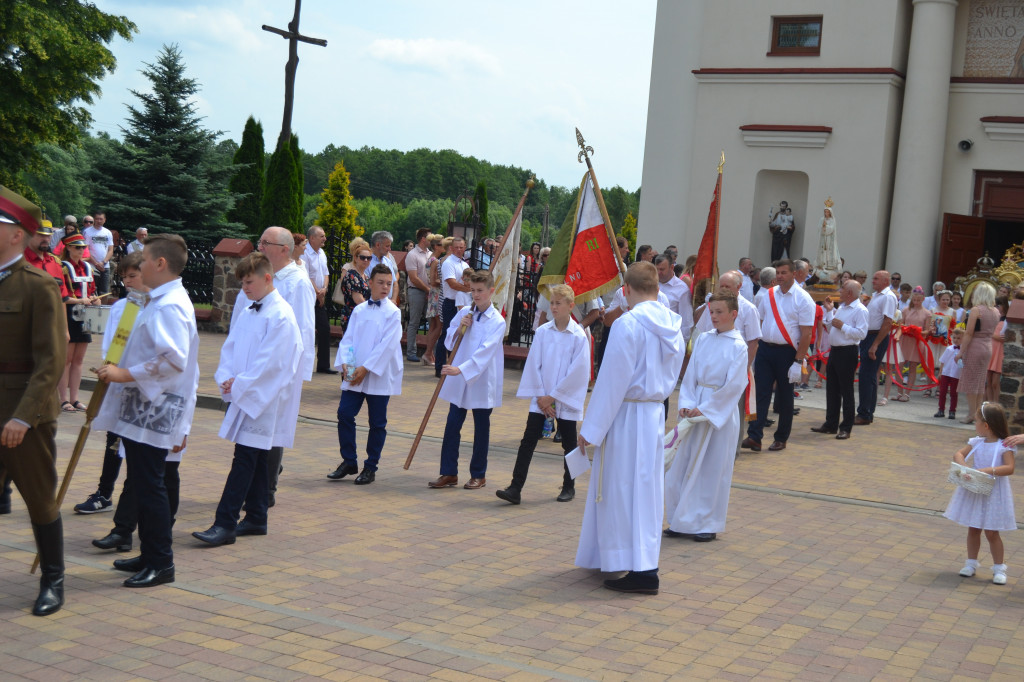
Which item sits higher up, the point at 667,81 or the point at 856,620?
the point at 667,81

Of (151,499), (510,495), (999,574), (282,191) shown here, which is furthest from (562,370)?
(282,191)

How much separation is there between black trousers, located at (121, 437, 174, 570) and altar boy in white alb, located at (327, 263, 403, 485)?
126 inches

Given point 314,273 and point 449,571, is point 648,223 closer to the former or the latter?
point 314,273

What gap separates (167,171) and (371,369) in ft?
81.0

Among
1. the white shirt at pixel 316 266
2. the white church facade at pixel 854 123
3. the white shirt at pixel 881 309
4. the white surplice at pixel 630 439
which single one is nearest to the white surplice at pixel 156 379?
the white surplice at pixel 630 439

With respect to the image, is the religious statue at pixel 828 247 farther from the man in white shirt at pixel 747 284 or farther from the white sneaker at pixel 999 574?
the white sneaker at pixel 999 574

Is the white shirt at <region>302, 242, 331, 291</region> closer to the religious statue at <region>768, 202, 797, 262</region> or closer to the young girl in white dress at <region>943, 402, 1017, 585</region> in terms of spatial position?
the young girl in white dress at <region>943, 402, 1017, 585</region>

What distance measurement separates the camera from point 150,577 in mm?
5926

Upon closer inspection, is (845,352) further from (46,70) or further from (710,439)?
(46,70)

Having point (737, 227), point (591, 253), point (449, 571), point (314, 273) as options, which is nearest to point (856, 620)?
point (449, 571)

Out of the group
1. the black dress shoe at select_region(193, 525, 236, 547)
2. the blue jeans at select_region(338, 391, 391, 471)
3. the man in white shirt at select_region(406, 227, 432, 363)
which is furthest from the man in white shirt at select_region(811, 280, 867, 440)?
the black dress shoe at select_region(193, 525, 236, 547)

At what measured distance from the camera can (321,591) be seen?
240 inches

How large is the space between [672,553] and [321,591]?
2723 mm

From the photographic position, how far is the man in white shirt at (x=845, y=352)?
43.7ft
